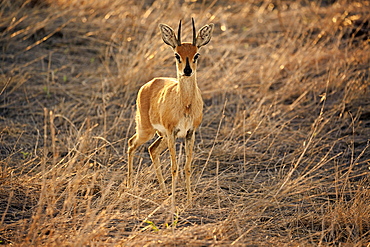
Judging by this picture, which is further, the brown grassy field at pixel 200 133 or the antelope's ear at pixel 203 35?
the antelope's ear at pixel 203 35

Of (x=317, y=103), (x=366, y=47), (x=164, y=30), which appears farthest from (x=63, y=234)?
(x=366, y=47)

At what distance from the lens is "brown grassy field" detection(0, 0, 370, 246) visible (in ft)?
14.3

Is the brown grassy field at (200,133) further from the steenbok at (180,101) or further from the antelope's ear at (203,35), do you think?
the antelope's ear at (203,35)

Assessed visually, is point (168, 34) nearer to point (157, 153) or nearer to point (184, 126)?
point (184, 126)

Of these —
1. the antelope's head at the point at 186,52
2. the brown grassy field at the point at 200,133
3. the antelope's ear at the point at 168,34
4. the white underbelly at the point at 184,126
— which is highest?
the antelope's ear at the point at 168,34

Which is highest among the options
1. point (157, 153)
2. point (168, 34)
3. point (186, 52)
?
point (168, 34)

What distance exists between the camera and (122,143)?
7.06m

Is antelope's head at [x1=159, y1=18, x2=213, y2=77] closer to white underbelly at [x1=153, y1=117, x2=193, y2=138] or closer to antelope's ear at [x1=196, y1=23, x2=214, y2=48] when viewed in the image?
antelope's ear at [x1=196, y1=23, x2=214, y2=48]

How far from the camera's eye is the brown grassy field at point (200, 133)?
14.3 ft

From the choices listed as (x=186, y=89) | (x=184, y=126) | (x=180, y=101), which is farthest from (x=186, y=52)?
(x=184, y=126)

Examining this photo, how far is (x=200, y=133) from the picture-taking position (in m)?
7.24

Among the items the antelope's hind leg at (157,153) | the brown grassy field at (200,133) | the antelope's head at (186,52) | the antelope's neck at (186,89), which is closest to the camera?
the brown grassy field at (200,133)

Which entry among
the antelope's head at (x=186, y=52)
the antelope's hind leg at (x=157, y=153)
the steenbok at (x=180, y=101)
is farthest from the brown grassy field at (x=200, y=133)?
the antelope's head at (x=186, y=52)

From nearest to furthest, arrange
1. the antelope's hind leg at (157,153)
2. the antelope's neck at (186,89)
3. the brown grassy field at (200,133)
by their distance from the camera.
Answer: the brown grassy field at (200,133) < the antelope's neck at (186,89) < the antelope's hind leg at (157,153)
